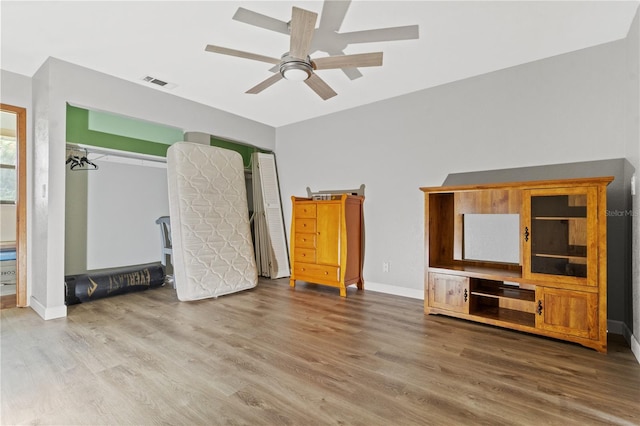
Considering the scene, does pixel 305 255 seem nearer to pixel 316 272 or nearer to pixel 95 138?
pixel 316 272

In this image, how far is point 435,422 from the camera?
5.06 ft

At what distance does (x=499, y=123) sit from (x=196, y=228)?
3.70 meters

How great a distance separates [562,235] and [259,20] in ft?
9.79

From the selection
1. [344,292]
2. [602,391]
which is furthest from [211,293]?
[602,391]

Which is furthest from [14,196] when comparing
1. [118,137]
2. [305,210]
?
[305,210]

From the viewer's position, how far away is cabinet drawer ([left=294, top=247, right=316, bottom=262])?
14.1ft

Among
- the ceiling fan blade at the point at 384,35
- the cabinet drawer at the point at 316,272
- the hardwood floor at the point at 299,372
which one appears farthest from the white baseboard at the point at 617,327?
the ceiling fan blade at the point at 384,35

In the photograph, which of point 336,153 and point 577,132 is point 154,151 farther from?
point 577,132

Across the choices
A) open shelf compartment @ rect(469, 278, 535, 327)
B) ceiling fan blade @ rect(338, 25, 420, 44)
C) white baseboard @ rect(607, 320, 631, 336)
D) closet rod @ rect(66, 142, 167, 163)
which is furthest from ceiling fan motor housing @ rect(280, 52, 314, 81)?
white baseboard @ rect(607, 320, 631, 336)

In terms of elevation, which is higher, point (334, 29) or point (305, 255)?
point (334, 29)

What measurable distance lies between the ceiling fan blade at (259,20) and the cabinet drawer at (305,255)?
2705mm

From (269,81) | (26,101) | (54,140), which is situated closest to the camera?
(269,81)

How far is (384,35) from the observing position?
2.57m

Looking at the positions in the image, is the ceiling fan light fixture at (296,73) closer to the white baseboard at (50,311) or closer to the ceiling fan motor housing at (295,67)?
the ceiling fan motor housing at (295,67)
